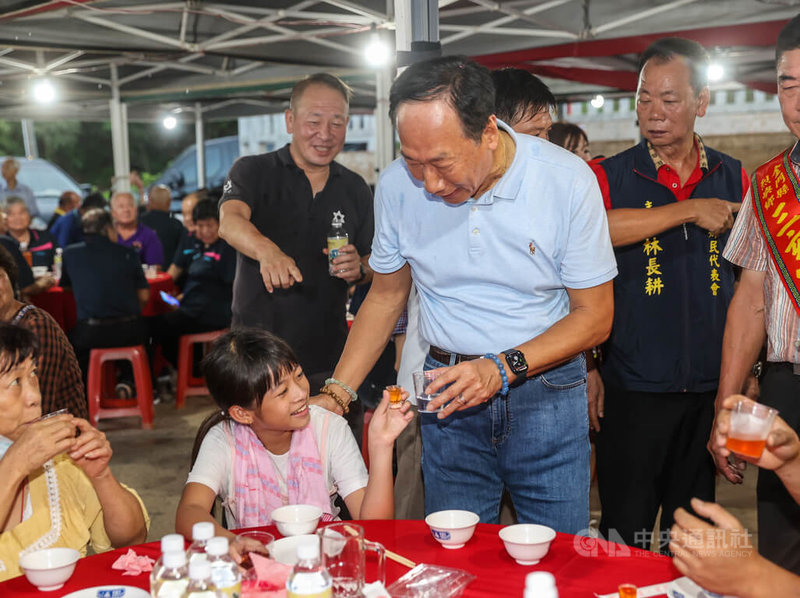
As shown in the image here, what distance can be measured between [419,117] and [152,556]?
1.07 metres

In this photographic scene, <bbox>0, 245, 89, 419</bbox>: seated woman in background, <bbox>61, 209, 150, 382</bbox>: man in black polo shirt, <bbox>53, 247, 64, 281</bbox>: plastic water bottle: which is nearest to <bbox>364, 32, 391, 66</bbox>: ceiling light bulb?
<bbox>61, 209, 150, 382</bbox>: man in black polo shirt

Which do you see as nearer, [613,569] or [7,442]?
[613,569]

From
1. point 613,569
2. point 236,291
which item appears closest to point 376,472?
point 613,569

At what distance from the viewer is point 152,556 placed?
164 centimetres

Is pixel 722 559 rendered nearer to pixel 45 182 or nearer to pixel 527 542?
pixel 527 542

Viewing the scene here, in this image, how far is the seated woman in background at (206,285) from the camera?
596cm

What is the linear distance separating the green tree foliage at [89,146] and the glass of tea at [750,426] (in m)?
22.7

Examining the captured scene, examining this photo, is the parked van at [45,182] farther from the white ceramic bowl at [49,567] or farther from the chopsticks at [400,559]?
the chopsticks at [400,559]

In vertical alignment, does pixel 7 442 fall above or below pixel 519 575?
above

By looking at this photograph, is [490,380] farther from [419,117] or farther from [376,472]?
[419,117]

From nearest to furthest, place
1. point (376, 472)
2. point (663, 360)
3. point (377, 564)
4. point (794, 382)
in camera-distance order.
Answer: point (377, 564)
point (376, 472)
point (794, 382)
point (663, 360)

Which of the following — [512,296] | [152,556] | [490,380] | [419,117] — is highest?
[419,117]

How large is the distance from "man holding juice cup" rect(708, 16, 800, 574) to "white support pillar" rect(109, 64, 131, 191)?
7.51 meters

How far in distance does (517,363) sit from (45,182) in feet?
54.8
